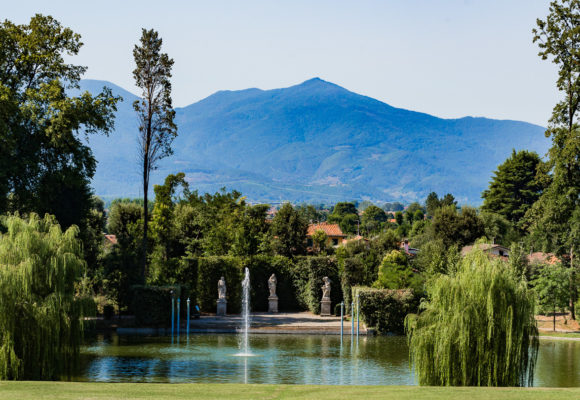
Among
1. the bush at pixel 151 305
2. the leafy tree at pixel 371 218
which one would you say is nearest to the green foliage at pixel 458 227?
the bush at pixel 151 305

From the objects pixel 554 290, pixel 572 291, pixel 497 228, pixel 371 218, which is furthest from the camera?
pixel 371 218

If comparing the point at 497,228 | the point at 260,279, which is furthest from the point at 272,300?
the point at 497,228

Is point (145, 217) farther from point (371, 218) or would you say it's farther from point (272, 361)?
point (371, 218)

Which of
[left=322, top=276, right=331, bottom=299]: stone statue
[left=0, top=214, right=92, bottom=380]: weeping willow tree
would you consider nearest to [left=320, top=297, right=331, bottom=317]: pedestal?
[left=322, top=276, right=331, bottom=299]: stone statue

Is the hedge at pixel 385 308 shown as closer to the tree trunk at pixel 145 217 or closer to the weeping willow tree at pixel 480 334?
the tree trunk at pixel 145 217

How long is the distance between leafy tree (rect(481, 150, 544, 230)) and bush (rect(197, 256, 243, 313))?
42.4 meters

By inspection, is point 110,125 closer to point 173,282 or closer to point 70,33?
point 70,33

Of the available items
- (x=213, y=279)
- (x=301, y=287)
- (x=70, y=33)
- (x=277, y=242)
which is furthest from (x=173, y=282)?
(x=277, y=242)

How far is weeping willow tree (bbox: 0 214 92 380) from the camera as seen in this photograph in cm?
1825

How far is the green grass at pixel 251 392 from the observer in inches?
558

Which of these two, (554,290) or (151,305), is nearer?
(151,305)

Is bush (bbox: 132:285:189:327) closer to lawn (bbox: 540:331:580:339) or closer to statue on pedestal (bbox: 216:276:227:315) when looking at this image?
statue on pedestal (bbox: 216:276:227:315)

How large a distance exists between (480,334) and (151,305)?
66.4ft

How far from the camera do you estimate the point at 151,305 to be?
34.0 m
